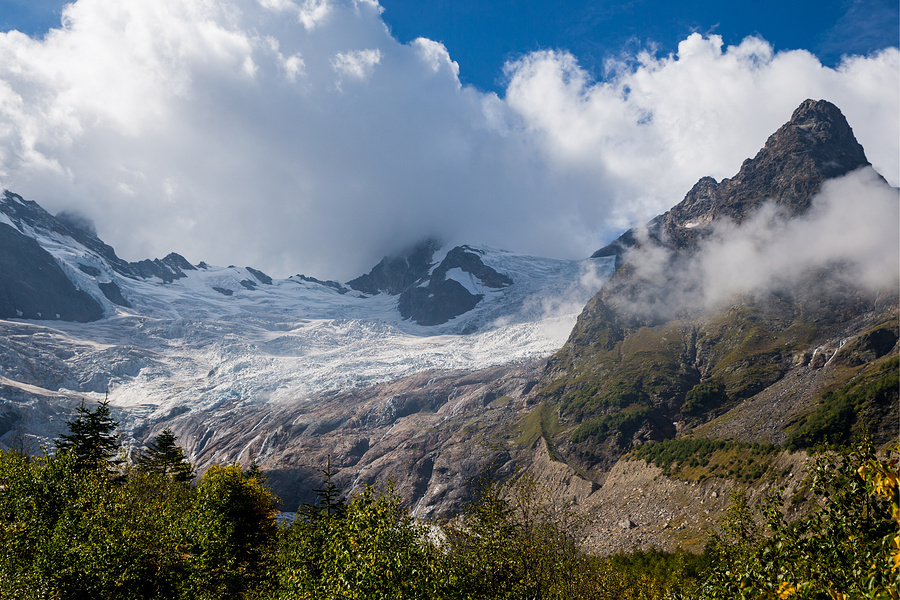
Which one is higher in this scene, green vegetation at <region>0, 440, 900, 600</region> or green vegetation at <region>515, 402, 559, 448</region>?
green vegetation at <region>0, 440, 900, 600</region>

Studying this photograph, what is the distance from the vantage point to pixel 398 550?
834 inches

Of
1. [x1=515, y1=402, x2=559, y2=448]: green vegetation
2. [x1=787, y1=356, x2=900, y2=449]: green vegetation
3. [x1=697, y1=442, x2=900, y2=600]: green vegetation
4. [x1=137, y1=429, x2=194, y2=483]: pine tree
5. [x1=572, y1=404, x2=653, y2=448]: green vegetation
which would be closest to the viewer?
[x1=697, y1=442, x2=900, y2=600]: green vegetation

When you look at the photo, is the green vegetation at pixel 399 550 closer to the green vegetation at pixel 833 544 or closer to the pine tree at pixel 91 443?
the green vegetation at pixel 833 544

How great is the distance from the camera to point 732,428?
140 m

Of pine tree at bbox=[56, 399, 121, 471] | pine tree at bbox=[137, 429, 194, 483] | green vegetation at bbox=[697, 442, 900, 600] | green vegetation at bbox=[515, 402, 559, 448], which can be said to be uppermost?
green vegetation at bbox=[697, 442, 900, 600]

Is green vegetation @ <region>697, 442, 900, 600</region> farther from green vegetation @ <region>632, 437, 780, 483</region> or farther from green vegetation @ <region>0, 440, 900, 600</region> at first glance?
green vegetation @ <region>632, 437, 780, 483</region>

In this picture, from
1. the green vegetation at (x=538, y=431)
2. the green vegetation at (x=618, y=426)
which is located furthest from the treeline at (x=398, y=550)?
the green vegetation at (x=538, y=431)

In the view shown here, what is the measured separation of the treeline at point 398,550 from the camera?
43.4 feet

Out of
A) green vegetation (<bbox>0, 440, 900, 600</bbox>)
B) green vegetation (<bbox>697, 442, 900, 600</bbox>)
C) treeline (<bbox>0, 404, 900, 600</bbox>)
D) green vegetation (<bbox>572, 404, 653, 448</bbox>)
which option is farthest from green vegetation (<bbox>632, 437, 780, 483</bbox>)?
green vegetation (<bbox>697, 442, 900, 600</bbox>)

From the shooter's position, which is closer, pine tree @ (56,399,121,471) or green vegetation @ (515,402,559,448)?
A: pine tree @ (56,399,121,471)

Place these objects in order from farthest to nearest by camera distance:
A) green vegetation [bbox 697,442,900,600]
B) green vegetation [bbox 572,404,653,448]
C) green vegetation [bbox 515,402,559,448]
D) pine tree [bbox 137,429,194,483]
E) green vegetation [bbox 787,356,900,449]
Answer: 1. green vegetation [bbox 515,402,559,448]
2. green vegetation [bbox 572,404,653,448]
3. green vegetation [bbox 787,356,900,449]
4. pine tree [bbox 137,429,194,483]
5. green vegetation [bbox 697,442,900,600]

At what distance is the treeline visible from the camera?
1323 cm

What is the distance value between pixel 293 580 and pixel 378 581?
4.97m

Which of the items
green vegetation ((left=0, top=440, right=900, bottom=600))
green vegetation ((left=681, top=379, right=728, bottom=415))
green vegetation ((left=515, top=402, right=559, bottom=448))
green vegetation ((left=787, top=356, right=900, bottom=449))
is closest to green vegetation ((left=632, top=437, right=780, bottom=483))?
green vegetation ((left=787, top=356, right=900, bottom=449))
